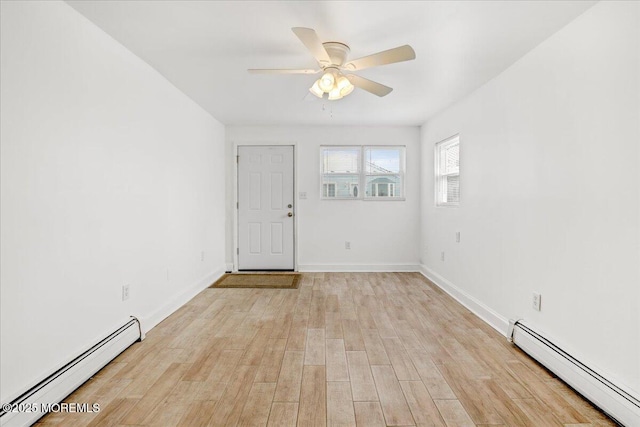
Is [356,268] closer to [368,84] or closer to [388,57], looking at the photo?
[368,84]

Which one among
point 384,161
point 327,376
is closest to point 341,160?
point 384,161

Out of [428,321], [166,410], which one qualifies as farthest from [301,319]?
[166,410]

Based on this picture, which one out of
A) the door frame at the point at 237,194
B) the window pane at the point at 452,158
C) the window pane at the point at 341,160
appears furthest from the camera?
the window pane at the point at 341,160

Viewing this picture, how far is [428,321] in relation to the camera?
325cm

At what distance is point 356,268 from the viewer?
5.46m

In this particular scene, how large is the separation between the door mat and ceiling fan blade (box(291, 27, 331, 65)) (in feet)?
9.77

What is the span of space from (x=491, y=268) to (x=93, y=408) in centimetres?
322

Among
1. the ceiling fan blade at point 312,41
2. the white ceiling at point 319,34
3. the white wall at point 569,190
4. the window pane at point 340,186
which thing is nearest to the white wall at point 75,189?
the white ceiling at point 319,34

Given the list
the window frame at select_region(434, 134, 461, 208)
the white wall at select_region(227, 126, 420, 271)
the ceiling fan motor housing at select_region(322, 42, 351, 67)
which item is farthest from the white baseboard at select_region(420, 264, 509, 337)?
the ceiling fan motor housing at select_region(322, 42, 351, 67)

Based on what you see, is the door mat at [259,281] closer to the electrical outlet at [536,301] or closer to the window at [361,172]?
the window at [361,172]

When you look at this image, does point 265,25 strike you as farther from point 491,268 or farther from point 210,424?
point 491,268

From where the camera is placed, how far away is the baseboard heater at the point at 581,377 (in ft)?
5.74

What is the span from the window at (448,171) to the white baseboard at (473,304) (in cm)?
99

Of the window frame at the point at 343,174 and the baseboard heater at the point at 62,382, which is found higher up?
the window frame at the point at 343,174
